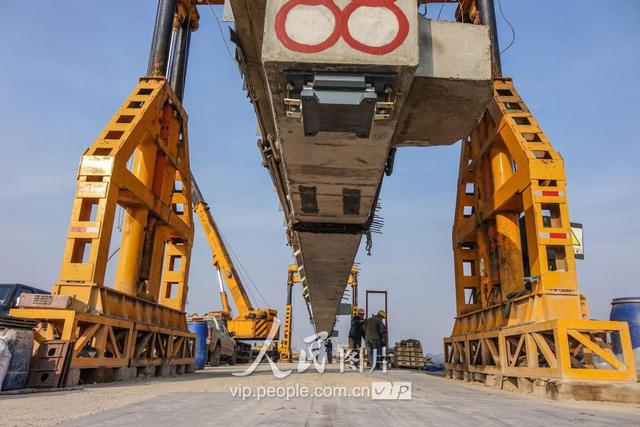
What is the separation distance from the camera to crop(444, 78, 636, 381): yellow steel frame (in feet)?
18.9

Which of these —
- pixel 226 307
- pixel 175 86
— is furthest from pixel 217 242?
pixel 175 86

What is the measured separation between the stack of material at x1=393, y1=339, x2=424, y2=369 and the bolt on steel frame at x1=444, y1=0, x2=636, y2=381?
398 inches

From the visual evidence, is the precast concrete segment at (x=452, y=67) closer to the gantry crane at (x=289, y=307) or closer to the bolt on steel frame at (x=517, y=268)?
the bolt on steel frame at (x=517, y=268)

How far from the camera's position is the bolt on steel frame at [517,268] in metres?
5.79

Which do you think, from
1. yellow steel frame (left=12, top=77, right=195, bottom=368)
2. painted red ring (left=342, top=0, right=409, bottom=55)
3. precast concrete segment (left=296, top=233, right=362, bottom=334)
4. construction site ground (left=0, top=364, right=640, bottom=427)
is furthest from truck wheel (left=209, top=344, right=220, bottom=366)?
painted red ring (left=342, top=0, right=409, bottom=55)

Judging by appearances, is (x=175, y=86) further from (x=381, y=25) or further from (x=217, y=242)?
(x=217, y=242)

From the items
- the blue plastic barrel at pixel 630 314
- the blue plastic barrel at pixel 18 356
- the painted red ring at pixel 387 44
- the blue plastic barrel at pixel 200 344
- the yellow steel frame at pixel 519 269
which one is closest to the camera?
the painted red ring at pixel 387 44

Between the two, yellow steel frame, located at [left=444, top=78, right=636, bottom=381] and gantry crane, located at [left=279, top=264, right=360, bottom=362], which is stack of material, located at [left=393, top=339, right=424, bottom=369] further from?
yellow steel frame, located at [left=444, top=78, right=636, bottom=381]

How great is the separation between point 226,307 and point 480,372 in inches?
820

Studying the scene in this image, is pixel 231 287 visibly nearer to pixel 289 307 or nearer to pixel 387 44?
pixel 289 307

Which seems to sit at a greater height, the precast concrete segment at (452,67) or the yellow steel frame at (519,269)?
the precast concrete segment at (452,67)

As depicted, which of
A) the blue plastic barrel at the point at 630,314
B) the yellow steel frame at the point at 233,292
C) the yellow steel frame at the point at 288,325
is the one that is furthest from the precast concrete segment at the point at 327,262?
the yellow steel frame at the point at 288,325

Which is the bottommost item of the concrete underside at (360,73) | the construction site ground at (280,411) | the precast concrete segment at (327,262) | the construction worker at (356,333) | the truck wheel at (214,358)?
the truck wheel at (214,358)

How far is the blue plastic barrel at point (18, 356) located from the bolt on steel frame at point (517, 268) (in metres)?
6.66
